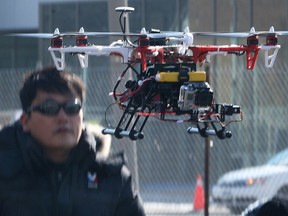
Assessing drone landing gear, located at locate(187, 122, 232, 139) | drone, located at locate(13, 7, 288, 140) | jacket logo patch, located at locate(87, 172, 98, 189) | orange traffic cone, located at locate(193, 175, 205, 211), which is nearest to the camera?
jacket logo patch, located at locate(87, 172, 98, 189)

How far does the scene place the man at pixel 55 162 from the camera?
12.6ft

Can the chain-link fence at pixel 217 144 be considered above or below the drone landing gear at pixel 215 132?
below

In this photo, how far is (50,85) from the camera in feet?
12.6

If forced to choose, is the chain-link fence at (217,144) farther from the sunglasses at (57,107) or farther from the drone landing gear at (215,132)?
the sunglasses at (57,107)

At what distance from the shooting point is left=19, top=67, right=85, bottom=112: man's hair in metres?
3.85

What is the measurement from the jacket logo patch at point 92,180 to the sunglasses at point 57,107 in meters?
0.29

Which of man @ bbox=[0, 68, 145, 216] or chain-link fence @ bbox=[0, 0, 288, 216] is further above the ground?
man @ bbox=[0, 68, 145, 216]

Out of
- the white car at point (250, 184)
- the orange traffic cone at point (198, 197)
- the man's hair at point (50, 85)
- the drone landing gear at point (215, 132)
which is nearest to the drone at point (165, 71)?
the drone landing gear at point (215, 132)

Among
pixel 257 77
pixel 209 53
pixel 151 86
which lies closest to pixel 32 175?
pixel 151 86

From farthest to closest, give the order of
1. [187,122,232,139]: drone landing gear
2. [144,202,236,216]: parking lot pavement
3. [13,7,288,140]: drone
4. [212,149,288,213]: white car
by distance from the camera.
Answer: [144,202,236,216]: parking lot pavement, [212,149,288,213]: white car, [187,122,232,139]: drone landing gear, [13,7,288,140]: drone

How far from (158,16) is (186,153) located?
5941mm

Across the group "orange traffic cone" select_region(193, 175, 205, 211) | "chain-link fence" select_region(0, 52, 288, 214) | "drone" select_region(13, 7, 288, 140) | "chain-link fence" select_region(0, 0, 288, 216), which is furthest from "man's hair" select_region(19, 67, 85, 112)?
"chain-link fence" select_region(0, 52, 288, 214)

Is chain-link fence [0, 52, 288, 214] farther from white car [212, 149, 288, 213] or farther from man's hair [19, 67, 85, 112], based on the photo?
man's hair [19, 67, 85, 112]

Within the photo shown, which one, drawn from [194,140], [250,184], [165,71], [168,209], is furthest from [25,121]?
[194,140]
